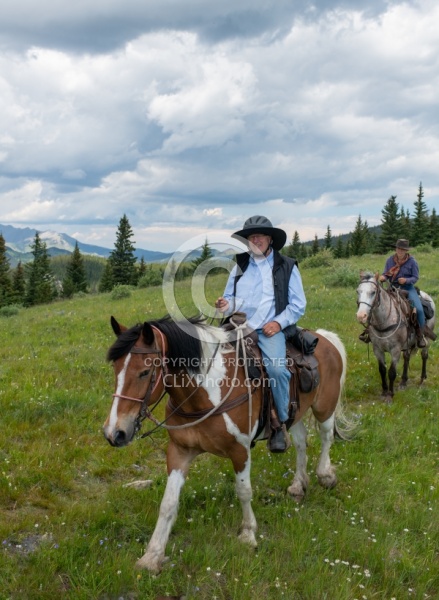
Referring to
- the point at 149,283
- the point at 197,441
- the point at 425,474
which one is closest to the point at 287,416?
the point at 197,441

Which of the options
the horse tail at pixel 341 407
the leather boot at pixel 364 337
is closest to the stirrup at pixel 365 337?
the leather boot at pixel 364 337

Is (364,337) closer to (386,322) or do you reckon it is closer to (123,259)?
(386,322)

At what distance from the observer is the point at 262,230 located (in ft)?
19.1

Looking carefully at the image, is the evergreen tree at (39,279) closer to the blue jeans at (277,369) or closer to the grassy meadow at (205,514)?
the grassy meadow at (205,514)

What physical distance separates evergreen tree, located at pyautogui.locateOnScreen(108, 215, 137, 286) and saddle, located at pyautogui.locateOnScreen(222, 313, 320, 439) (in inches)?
2679

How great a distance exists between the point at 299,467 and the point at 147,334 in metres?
3.59

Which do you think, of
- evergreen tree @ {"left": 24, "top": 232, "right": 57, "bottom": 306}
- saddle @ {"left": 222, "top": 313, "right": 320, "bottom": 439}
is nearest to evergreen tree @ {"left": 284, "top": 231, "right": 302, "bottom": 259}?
evergreen tree @ {"left": 24, "top": 232, "right": 57, "bottom": 306}

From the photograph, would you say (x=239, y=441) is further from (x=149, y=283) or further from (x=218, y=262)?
(x=149, y=283)

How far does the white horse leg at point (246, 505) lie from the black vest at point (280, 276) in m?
1.89

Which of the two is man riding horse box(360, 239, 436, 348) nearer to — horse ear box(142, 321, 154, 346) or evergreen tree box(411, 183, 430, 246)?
horse ear box(142, 321, 154, 346)

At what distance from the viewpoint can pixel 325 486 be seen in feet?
21.2

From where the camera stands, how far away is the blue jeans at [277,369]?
215 inches

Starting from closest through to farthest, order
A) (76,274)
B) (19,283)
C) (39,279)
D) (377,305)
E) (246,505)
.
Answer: (246,505), (377,305), (39,279), (19,283), (76,274)

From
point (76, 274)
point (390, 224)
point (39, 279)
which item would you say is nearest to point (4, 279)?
point (39, 279)
